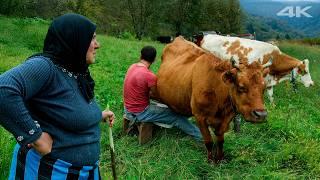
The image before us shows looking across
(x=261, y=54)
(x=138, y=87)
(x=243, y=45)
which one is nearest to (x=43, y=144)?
(x=138, y=87)

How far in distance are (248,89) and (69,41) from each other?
3266 millimetres

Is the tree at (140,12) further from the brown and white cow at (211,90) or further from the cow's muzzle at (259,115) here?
the cow's muzzle at (259,115)

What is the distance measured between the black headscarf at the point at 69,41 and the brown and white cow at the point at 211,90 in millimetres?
3079

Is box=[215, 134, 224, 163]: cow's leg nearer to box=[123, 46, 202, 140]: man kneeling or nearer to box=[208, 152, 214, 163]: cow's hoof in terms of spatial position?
box=[208, 152, 214, 163]: cow's hoof

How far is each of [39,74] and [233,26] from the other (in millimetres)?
65092

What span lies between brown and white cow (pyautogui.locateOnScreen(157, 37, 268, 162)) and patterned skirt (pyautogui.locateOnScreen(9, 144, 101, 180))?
9.95ft

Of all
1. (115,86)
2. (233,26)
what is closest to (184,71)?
(115,86)

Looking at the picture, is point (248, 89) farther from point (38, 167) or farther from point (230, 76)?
point (38, 167)

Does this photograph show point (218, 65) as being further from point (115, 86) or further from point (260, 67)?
point (115, 86)

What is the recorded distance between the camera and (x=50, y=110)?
2.90m

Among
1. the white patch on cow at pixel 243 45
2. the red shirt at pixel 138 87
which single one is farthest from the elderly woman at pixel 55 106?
the white patch on cow at pixel 243 45

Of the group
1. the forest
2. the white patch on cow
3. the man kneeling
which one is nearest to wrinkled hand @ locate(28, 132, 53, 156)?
the man kneeling

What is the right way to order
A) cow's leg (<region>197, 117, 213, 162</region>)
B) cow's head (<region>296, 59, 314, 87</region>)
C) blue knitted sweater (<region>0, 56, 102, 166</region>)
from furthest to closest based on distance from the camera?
cow's head (<region>296, 59, 314, 87</region>), cow's leg (<region>197, 117, 213, 162</region>), blue knitted sweater (<region>0, 56, 102, 166</region>)

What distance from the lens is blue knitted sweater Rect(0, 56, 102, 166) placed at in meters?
2.67
